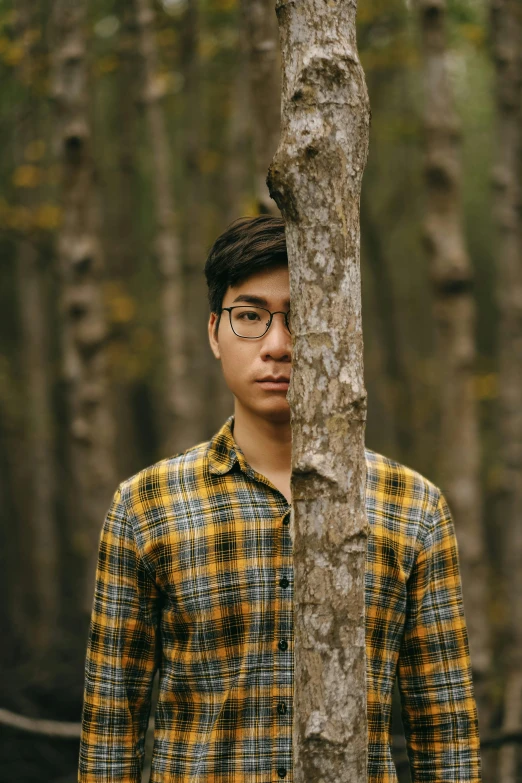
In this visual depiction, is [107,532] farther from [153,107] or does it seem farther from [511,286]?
[153,107]

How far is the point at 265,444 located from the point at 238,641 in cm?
52

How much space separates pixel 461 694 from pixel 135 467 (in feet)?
46.8

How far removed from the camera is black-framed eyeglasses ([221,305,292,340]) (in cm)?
228

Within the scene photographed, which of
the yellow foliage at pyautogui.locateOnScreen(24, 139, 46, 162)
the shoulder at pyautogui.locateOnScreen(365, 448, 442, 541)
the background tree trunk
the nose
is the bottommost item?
the shoulder at pyautogui.locateOnScreen(365, 448, 442, 541)

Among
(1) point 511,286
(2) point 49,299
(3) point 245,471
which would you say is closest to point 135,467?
(2) point 49,299

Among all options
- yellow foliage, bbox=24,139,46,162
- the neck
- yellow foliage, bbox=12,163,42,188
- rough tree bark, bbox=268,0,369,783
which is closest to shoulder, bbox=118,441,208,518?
the neck

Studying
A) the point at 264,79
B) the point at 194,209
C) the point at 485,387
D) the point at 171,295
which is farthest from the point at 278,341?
the point at 194,209

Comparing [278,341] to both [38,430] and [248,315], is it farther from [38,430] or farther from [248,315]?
[38,430]

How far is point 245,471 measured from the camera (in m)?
2.40

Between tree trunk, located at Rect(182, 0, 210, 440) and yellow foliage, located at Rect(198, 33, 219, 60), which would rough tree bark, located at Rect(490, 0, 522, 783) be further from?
yellow foliage, located at Rect(198, 33, 219, 60)

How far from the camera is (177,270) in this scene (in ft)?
28.3

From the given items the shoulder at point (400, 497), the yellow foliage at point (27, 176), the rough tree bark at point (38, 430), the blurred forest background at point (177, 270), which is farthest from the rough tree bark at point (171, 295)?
the shoulder at point (400, 497)

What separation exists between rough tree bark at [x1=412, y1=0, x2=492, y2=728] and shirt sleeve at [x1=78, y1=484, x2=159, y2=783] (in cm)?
380

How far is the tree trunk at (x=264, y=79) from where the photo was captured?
13.1 ft
